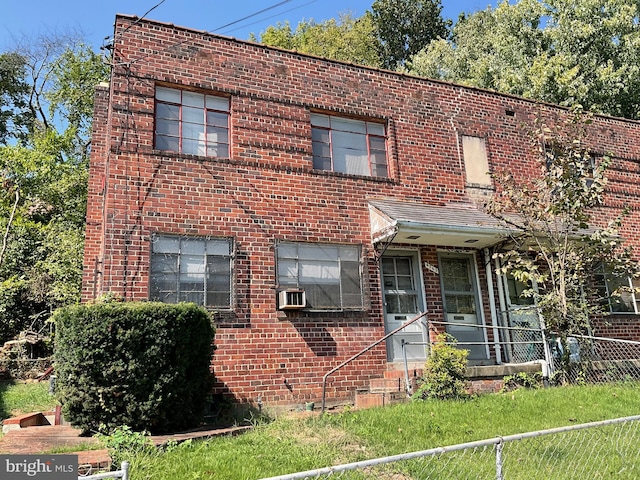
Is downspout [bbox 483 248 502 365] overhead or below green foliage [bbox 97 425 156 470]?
overhead

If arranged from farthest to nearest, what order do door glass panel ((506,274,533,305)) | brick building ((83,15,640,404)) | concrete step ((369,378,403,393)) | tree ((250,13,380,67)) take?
tree ((250,13,380,67)) → door glass panel ((506,274,533,305)) → concrete step ((369,378,403,393)) → brick building ((83,15,640,404))

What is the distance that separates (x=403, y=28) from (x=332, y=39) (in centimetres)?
467

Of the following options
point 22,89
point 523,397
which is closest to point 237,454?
point 523,397

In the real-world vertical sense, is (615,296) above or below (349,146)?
below

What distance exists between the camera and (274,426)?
21.6 ft

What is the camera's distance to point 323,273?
963cm

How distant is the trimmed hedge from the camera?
19.8 ft

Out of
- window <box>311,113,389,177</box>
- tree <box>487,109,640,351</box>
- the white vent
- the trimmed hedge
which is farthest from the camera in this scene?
window <box>311,113,389,177</box>

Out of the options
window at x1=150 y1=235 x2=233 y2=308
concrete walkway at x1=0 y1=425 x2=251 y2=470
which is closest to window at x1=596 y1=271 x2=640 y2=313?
window at x1=150 y1=235 x2=233 y2=308

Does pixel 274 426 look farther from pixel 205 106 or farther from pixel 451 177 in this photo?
pixel 451 177
